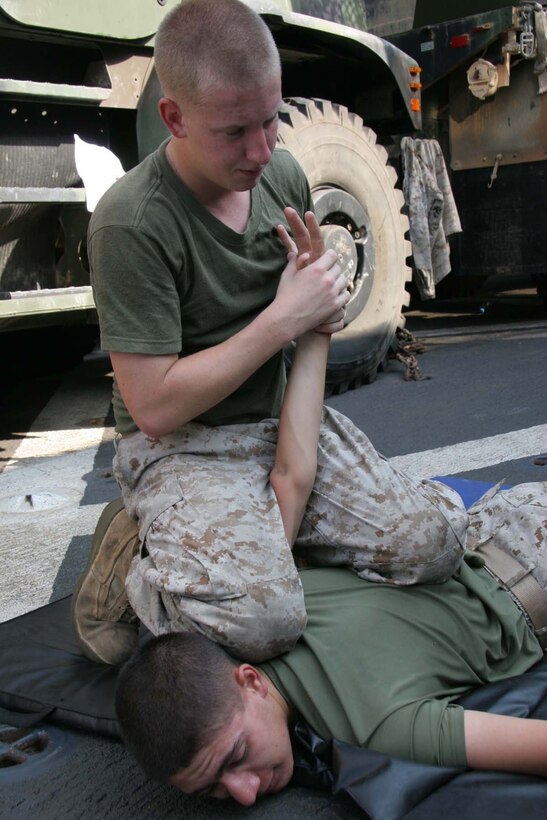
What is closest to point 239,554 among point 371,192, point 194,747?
point 194,747

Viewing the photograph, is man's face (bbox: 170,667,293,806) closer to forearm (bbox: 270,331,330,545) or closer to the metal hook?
forearm (bbox: 270,331,330,545)

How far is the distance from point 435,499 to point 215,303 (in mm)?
675

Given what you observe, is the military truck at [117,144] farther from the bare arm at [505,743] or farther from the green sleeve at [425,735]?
the bare arm at [505,743]

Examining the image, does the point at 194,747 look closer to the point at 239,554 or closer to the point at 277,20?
the point at 239,554

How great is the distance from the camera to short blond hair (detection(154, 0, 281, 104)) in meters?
1.94

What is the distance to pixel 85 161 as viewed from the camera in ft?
13.4

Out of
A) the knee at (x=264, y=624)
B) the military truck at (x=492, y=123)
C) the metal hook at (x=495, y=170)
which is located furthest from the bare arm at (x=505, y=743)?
the metal hook at (x=495, y=170)

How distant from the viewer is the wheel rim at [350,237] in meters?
5.04

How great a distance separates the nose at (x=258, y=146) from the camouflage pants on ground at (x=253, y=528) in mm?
597

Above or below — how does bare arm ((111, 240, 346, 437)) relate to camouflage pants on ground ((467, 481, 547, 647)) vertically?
above

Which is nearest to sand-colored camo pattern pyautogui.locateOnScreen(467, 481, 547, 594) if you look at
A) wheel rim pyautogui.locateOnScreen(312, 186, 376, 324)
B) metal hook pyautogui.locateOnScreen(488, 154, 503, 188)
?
wheel rim pyautogui.locateOnScreen(312, 186, 376, 324)

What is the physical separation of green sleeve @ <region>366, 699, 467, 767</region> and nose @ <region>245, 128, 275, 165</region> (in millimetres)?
1093

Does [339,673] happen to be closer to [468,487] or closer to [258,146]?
[258,146]

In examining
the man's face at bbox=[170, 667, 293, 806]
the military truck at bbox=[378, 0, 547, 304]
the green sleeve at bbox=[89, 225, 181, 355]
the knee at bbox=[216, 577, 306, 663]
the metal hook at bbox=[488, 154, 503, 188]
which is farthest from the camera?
the metal hook at bbox=[488, 154, 503, 188]
